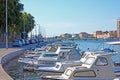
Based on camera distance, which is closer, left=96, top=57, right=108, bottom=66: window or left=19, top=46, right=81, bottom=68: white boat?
left=96, top=57, right=108, bottom=66: window

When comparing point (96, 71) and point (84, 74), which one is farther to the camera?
point (96, 71)

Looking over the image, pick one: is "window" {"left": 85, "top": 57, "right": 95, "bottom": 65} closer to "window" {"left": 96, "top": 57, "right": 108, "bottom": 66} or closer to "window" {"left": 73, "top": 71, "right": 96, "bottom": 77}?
"window" {"left": 96, "top": 57, "right": 108, "bottom": 66}

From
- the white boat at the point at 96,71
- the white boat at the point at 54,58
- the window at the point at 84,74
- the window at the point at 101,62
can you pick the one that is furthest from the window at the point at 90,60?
the white boat at the point at 54,58

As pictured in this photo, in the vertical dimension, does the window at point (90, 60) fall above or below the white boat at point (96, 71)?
above

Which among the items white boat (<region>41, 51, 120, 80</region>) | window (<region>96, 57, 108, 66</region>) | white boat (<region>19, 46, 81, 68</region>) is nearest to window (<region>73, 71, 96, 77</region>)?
white boat (<region>41, 51, 120, 80</region>)

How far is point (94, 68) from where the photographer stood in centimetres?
2323

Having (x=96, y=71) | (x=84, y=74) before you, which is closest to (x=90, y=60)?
(x=96, y=71)

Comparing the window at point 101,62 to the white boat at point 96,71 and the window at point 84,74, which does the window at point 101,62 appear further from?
the window at point 84,74

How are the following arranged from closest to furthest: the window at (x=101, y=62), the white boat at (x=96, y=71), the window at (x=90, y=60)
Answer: the white boat at (x=96, y=71) < the window at (x=101, y=62) < the window at (x=90, y=60)

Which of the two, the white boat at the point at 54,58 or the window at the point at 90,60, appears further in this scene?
the white boat at the point at 54,58

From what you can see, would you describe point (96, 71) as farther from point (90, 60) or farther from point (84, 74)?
point (90, 60)

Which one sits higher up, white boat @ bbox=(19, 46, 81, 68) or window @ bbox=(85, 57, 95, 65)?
window @ bbox=(85, 57, 95, 65)

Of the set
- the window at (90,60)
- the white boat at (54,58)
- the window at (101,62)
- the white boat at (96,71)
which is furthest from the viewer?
the white boat at (54,58)

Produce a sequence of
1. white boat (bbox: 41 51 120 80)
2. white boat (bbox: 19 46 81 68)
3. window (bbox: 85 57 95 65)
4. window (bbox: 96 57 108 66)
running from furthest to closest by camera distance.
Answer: white boat (bbox: 19 46 81 68), window (bbox: 85 57 95 65), window (bbox: 96 57 108 66), white boat (bbox: 41 51 120 80)
